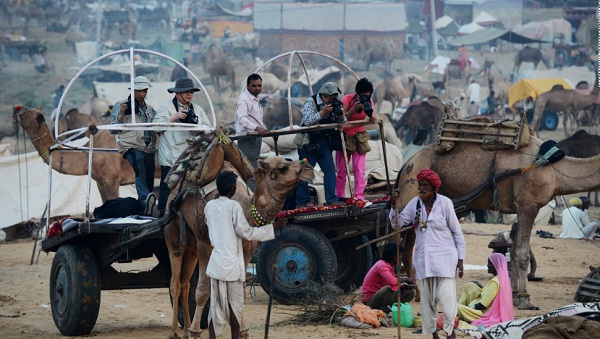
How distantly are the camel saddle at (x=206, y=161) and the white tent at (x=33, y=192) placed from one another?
11511 millimetres

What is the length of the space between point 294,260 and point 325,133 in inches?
61.1

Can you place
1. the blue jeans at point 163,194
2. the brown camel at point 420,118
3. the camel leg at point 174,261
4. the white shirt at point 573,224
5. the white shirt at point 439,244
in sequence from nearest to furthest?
the white shirt at point 439,244 → the camel leg at point 174,261 → the blue jeans at point 163,194 → the white shirt at point 573,224 → the brown camel at point 420,118

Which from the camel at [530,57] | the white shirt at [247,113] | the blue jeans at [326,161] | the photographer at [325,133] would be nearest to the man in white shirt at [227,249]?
the photographer at [325,133]

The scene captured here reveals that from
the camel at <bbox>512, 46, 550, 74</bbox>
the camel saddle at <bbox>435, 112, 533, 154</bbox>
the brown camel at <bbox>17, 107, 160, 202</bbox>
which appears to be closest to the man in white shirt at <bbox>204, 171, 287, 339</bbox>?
the camel saddle at <bbox>435, 112, 533, 154</bbox>

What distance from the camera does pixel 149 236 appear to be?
1133 cm

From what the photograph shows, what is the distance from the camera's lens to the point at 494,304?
1166cm

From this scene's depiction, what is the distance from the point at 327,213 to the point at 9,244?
11.0m

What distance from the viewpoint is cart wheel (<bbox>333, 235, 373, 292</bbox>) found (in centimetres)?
1433

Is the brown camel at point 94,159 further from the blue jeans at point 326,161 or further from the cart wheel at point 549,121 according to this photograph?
the cart wheel at point 549,121

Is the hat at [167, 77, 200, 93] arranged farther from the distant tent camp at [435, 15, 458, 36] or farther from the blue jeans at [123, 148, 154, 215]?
the distant tent camp at [435, 15, 458, 36]

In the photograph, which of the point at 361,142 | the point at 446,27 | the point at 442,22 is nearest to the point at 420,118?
the point at 361,142

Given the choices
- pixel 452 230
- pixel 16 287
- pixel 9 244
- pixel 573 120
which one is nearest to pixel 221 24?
pixel 573 120

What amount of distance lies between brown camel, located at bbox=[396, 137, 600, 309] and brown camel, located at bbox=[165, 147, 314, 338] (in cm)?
344

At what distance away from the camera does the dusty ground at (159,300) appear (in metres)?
11.8
